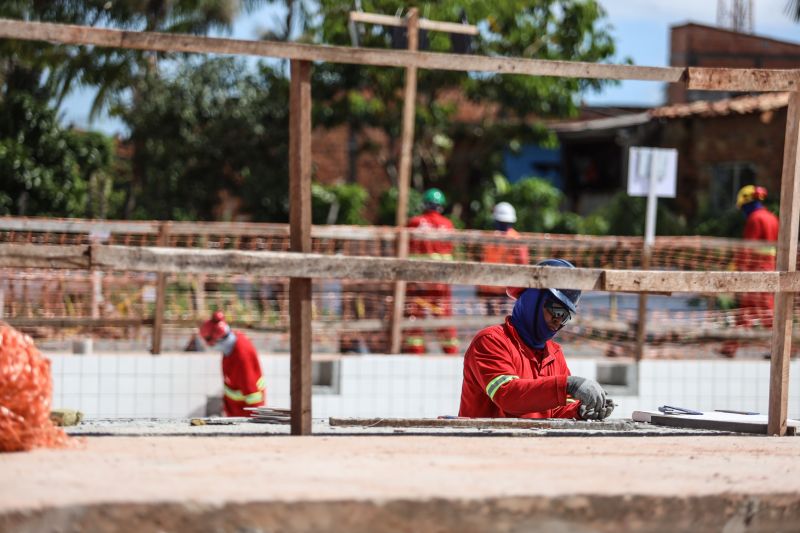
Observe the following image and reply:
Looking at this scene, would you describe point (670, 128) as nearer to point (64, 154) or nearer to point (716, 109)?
point (716, 109)

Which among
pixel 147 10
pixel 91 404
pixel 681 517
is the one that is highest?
pixel 147 10

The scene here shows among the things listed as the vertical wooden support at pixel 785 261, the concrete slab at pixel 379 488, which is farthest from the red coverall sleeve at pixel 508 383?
the concrete slab at pixel 379 488

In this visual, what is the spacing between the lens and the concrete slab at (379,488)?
11.0 feet

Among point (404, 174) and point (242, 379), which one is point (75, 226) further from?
point (404, 174)

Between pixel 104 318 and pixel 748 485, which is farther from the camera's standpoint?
pixel 104 318

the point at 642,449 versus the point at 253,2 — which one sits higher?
the point at 253,2

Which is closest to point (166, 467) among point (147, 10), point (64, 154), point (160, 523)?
point (160, 523)

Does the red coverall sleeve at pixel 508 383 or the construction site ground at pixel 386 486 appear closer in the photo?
the construction site ground at pixel 386 486

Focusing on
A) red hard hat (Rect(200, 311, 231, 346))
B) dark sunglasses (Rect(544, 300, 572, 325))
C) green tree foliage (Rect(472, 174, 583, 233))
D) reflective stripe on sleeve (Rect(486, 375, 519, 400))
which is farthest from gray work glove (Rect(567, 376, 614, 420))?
green tree foliage (Rect(472, 174, 583, 233))

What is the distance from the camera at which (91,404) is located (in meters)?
10.5

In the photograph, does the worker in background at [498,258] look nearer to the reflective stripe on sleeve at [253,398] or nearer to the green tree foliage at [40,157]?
the reflective stripe on sleeve at [253,398]

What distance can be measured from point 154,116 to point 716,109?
35.3 feet

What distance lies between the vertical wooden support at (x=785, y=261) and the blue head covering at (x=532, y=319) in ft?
3.45

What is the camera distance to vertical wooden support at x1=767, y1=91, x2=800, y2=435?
16.9 ft
